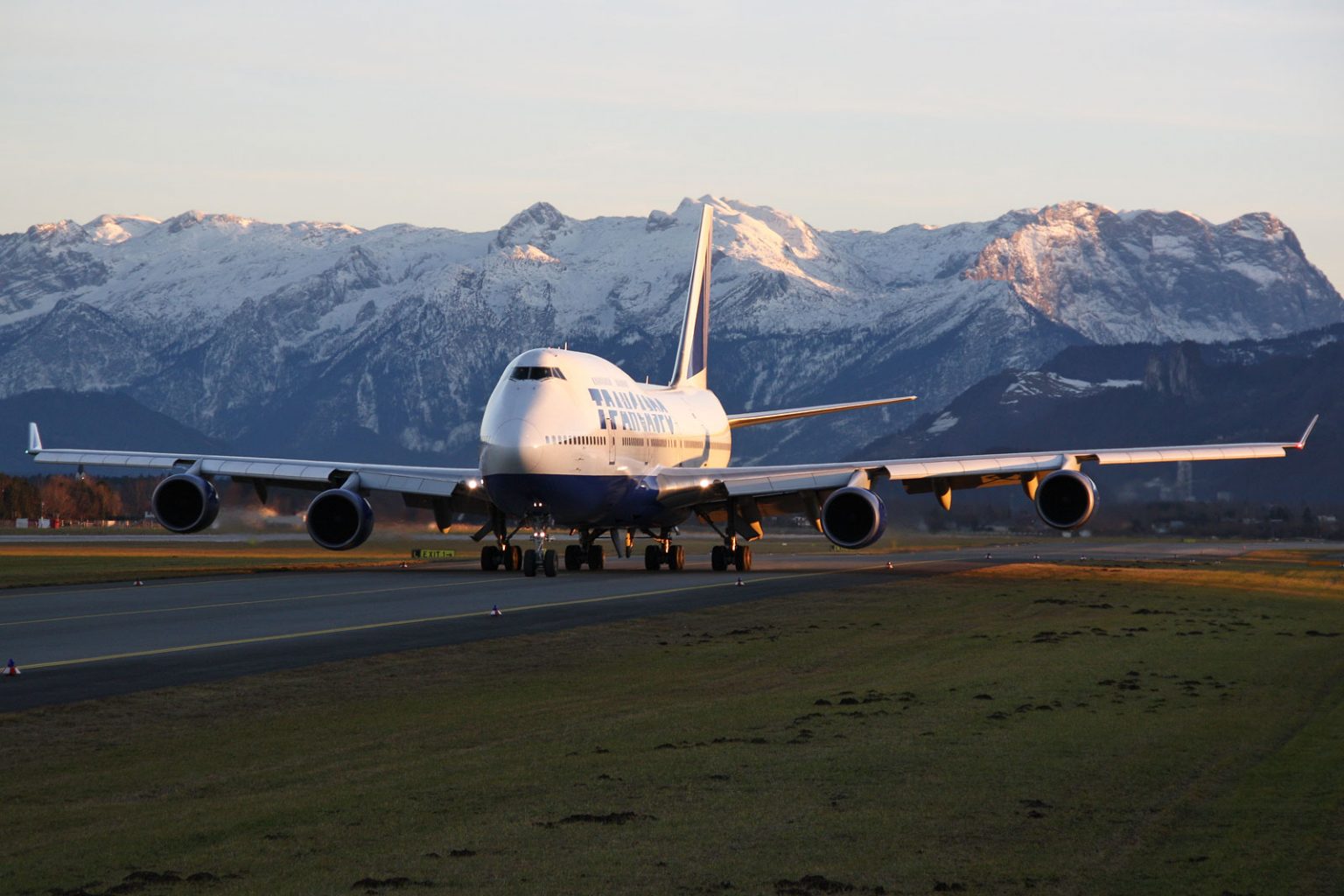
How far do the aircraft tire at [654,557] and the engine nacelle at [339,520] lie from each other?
9493 millimetres

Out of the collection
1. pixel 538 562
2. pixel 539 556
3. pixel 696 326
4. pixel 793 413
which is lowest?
pixel 538 562

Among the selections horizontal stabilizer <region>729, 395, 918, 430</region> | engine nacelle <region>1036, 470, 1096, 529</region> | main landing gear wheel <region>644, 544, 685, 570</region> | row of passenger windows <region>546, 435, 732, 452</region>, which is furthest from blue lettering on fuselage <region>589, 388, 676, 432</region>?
engine nacelle <region>1036, 470, 1096, 529</region>

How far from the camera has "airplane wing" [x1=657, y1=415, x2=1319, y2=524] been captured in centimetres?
4997

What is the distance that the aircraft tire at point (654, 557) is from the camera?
179 feet

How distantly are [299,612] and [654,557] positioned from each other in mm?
21514

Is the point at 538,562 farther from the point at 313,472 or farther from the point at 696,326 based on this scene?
the point at 696,326

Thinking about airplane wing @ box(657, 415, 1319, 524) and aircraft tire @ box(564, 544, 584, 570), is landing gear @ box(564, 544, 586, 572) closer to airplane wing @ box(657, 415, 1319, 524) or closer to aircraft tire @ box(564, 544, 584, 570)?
aircraft tire @ box(564, 544, 584, 570)

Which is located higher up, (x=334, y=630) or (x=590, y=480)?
(x=590, y=480)

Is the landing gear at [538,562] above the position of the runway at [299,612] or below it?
above

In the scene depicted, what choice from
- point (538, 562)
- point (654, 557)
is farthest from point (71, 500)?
point (538, 562)

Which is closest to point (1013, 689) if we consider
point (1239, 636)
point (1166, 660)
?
point (1166, 660)

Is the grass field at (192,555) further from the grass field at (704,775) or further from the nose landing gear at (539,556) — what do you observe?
the grass field at (704,775)

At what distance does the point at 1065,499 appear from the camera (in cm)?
4981

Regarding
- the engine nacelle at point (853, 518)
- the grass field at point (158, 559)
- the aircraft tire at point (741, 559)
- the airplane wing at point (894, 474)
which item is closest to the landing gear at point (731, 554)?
the aircraft tire at point (741, 559)
